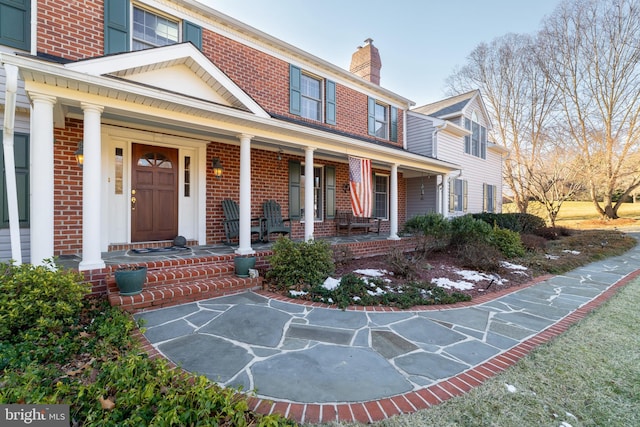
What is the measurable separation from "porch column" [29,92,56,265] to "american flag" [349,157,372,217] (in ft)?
17.8

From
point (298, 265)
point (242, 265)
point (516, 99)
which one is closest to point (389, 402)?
point (298, 265)

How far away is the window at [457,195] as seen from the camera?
41.7 feet

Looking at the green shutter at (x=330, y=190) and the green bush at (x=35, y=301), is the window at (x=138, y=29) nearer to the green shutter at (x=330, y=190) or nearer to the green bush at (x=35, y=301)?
the green bush at (x=35, y=301)

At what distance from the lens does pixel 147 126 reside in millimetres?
5773

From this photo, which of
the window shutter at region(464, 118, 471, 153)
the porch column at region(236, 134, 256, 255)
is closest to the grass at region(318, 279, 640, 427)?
the porch column at region(236, 134, 256, 255)

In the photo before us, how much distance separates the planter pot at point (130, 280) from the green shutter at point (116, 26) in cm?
420

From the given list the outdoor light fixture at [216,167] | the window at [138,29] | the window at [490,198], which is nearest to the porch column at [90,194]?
the window at [138,29]

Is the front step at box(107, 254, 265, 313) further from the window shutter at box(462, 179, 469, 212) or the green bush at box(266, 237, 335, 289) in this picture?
the window shutter at box(462, 179, 469, 212)

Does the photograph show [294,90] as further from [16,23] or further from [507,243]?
[507,243]

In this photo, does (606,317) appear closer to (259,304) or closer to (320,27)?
(259,304)

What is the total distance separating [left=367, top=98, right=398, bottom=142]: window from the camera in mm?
10555

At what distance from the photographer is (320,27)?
35.7 feet

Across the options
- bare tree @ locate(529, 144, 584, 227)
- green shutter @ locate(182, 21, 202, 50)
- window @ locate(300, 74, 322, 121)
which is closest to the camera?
green shutter @ locate(182, 21, 202, 50)

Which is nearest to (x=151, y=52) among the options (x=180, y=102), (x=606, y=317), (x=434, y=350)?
(x=180, y=102)
